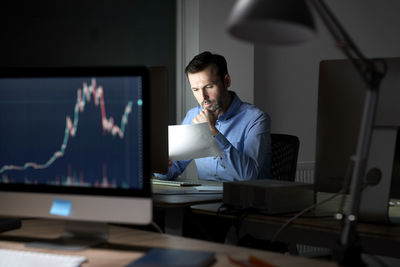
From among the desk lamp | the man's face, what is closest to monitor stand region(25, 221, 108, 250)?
the desk lamp

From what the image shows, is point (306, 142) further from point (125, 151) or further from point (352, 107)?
point (125, 151)

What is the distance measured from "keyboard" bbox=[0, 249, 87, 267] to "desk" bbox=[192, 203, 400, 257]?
621mm

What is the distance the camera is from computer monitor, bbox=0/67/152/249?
47.6 inches

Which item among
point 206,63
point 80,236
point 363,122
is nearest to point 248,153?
point 206,63

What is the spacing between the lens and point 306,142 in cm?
396

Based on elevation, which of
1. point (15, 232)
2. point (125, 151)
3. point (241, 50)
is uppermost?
point (241, 50)

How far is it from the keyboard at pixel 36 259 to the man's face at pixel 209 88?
1688 millimetres

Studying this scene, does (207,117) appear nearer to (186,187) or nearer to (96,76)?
(186,187)

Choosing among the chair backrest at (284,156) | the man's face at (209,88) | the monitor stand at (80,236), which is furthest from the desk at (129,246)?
the man's face at (209,88)

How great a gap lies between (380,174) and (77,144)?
0.88 meters

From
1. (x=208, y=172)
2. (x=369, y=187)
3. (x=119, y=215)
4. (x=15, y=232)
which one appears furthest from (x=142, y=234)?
(x=208, y=172)

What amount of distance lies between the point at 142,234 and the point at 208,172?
1.32 metres

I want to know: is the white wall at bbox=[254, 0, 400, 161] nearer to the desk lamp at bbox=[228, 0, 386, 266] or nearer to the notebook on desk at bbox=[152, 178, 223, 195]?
the notebook on desk at bbox=[152, 178, 223, 195]

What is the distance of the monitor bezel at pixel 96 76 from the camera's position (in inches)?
47.2
